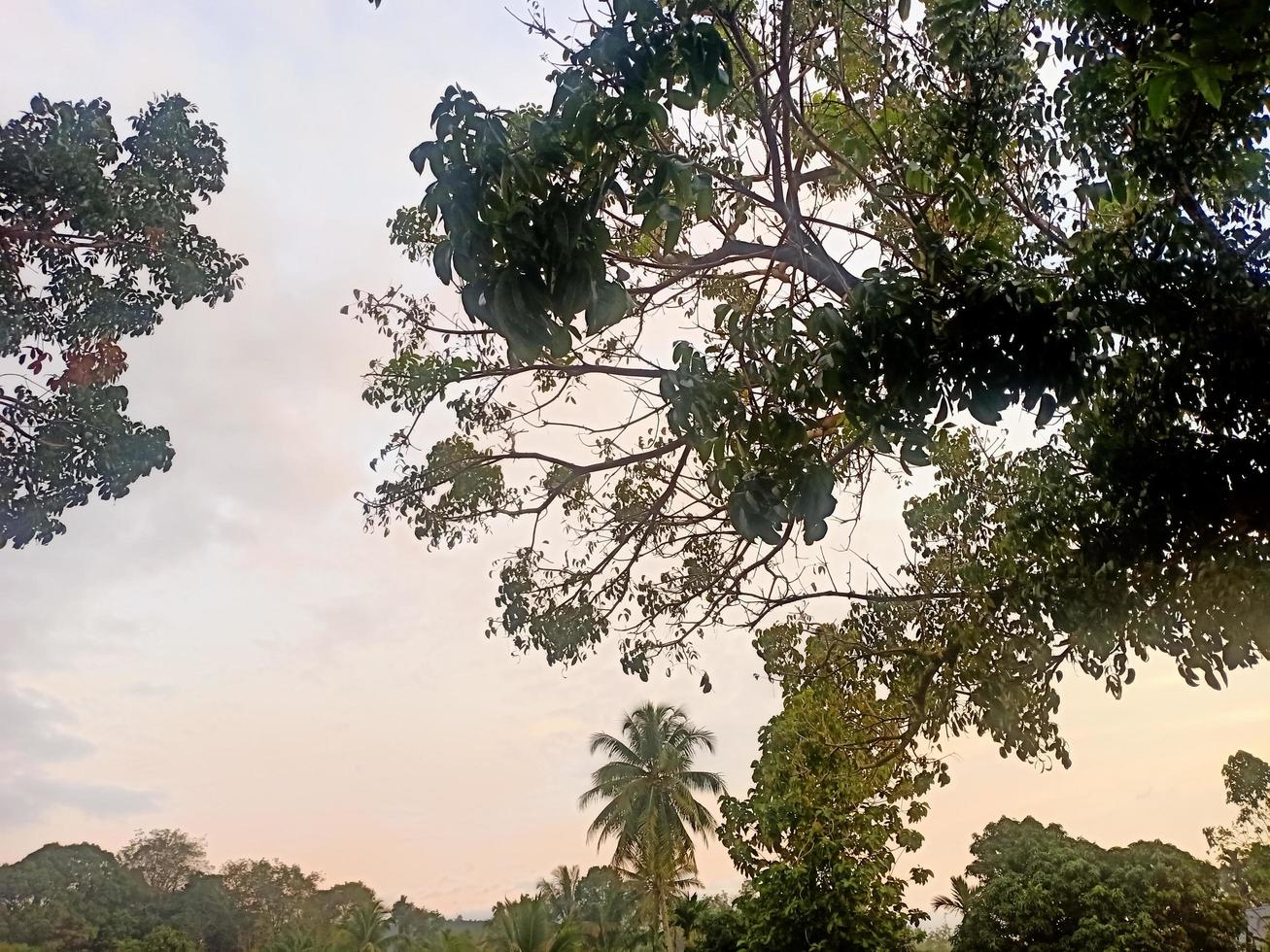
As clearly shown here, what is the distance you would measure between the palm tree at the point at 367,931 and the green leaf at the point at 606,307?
26.9 m

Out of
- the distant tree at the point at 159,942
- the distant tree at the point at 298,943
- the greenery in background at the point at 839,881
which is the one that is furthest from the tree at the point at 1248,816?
the distant tree at the point at 159,942

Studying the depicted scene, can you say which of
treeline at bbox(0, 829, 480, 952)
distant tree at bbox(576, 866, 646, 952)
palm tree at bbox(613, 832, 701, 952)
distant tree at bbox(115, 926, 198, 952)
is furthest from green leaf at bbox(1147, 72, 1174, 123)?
distant tree at bbox(115, 926, 198, 952)

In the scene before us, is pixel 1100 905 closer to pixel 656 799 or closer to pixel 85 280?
pixel 656 799

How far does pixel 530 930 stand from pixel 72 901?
16.1 metres

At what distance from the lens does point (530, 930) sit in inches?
700

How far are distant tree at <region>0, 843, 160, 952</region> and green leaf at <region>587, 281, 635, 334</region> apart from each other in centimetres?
2840

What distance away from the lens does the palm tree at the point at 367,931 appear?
25453 mm

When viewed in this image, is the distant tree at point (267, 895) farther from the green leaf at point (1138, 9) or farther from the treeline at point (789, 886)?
the green leaf at point (1138, 9)

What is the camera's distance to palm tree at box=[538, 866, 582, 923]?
85.5ft

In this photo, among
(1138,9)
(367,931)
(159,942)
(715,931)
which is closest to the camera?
(1138,9)

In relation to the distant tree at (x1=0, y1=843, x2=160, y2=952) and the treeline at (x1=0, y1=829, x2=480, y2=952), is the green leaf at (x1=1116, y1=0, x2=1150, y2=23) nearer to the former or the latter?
the treeline at (x1=0, y1=829, x2=480, y2=952)

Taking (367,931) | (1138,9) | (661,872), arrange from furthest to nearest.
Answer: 1. (367,931)
2. (661,872)
3. (1138,9)

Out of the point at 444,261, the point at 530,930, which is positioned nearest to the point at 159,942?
the point at 530,930

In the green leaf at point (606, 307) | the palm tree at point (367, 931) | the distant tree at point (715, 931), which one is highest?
the palm tree at point (367, 931)
